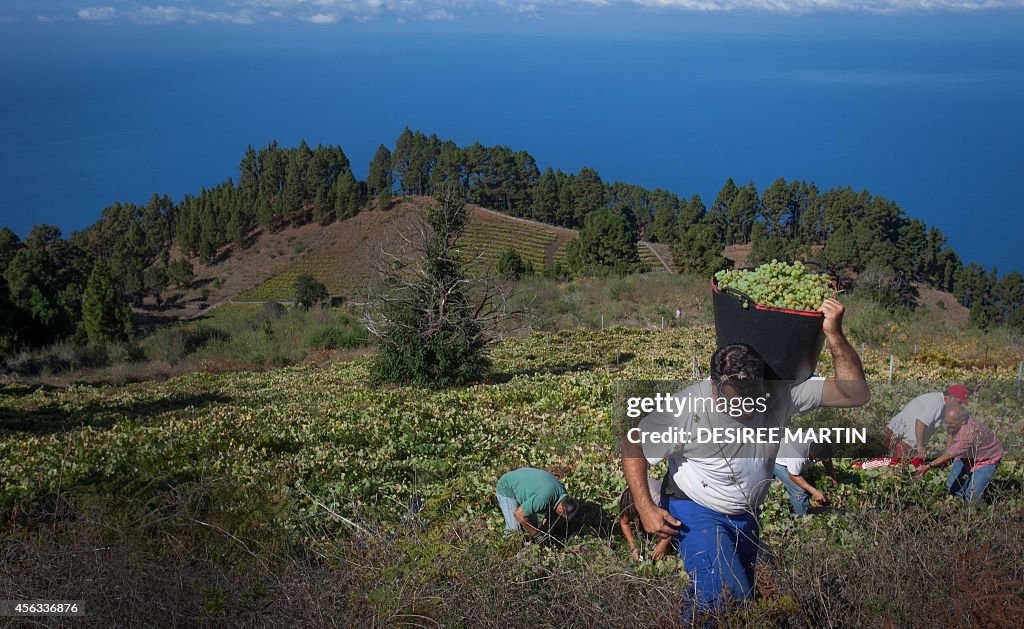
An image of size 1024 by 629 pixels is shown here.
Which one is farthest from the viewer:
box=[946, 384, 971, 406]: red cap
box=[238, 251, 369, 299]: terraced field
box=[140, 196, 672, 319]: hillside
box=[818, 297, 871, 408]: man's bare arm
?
box=[238, 251, 369, 299]: terraced field

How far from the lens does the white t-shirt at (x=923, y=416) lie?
580 centimetres

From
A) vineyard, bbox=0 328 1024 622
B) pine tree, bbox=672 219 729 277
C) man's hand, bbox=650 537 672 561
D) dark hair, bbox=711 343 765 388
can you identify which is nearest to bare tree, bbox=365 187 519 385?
vineyard, bbox=0 328 1024 622

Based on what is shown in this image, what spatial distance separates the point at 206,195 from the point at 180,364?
7629cm

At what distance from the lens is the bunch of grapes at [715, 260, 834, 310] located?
4.57m

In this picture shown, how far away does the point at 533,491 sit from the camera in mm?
5070

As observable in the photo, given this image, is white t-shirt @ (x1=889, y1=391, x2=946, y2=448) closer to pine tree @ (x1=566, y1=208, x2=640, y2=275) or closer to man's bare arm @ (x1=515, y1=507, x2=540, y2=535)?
man's bare arm @ (x1=515, y1=507, x2=540, y2=535)

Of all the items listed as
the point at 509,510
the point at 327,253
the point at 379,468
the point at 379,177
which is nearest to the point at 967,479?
the point at 509,510

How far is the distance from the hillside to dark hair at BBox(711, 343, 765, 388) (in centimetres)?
6887

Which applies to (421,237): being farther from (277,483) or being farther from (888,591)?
(888,591)

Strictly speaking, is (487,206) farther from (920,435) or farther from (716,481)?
(716,481)

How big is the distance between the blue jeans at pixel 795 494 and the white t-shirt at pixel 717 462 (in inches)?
63.9

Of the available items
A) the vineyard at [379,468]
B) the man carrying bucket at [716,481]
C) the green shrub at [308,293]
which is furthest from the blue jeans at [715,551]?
the green shrub at [308,293]

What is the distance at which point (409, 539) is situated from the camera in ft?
12.9

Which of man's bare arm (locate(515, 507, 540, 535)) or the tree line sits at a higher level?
man's bare arm (locate(515, 507, 540, 535))
